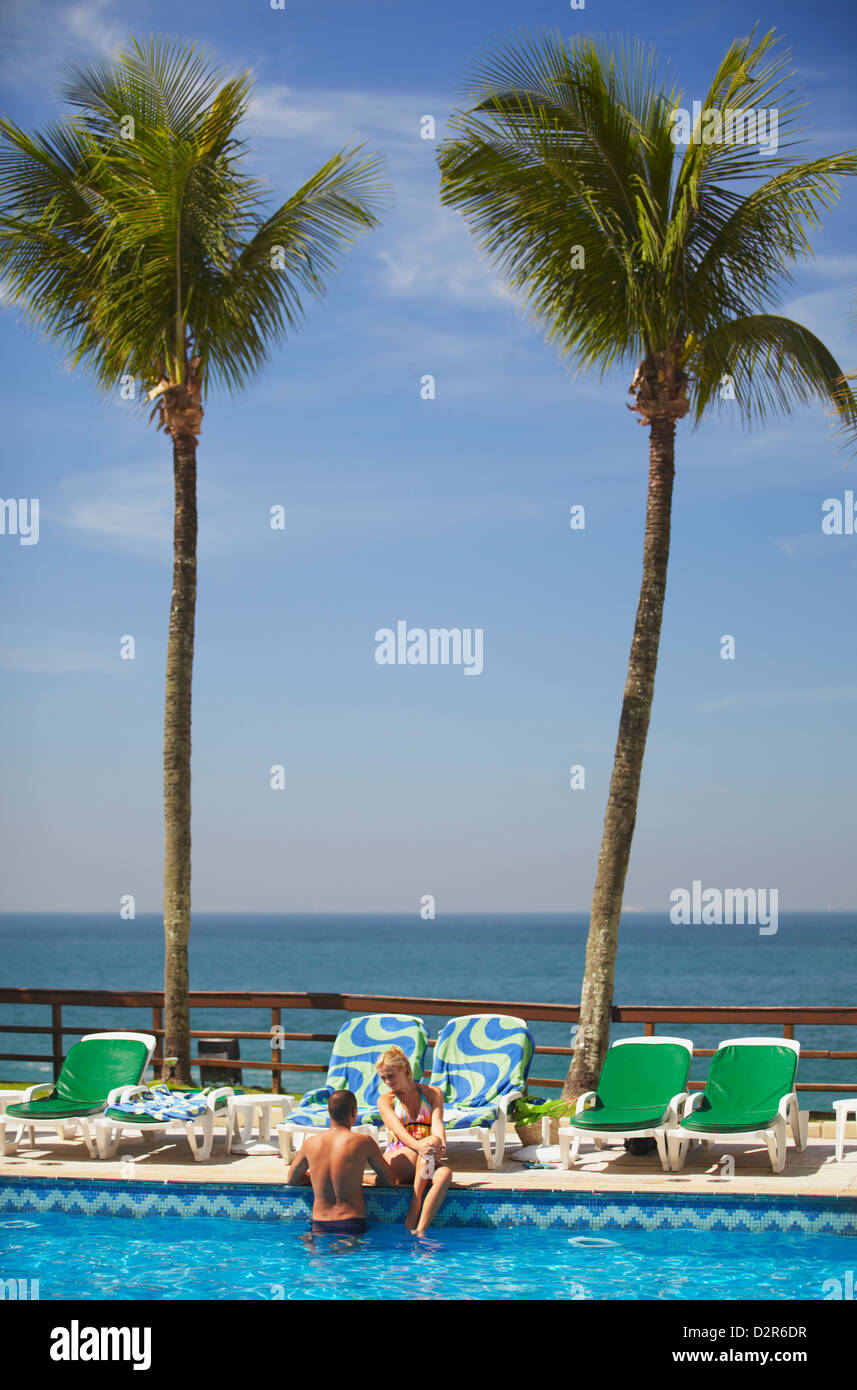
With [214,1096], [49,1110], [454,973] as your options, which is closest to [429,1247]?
[214,1096]

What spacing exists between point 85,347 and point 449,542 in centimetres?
7040

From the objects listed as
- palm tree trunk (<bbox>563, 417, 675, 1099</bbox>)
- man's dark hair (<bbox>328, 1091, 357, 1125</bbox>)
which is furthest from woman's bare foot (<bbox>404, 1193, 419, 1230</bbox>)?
palm tree trunk (<bbox>563, 417, 675, 1099</bbox>)

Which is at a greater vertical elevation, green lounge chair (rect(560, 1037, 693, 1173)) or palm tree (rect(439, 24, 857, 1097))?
palm tree (rect(439, 24, 857, 1097))

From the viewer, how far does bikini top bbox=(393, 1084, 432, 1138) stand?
790 cm

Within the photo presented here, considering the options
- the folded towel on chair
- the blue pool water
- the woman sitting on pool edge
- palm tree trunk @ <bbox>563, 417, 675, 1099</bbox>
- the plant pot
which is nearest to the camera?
the blue pool water

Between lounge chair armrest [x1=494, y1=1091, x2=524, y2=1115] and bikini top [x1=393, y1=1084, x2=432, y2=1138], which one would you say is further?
lounge chair armrest [x1=494, y1=1091, x2=524, y2=1115]

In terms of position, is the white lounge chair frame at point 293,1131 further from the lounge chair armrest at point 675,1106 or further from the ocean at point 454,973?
the ocean at point 454,973

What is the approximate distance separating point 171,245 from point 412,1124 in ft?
23.6

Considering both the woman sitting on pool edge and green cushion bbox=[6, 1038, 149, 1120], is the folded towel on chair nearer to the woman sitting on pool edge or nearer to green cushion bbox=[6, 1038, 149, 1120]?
green cushion bbox=[6, 1038, 149, 1120]

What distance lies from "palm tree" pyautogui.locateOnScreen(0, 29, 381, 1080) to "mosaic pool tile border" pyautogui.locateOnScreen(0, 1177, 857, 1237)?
250 cm

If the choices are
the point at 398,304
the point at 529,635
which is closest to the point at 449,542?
the point at 529,635

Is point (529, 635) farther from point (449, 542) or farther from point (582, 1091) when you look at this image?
point (582, 1091)

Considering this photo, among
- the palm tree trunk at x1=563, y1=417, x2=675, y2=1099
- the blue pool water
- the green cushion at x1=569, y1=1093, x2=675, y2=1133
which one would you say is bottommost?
the blue pool water
